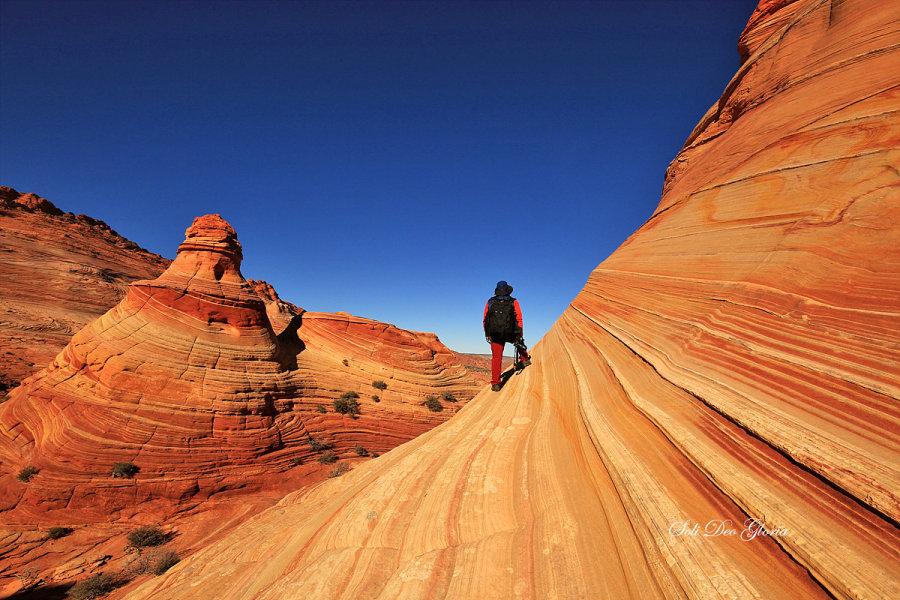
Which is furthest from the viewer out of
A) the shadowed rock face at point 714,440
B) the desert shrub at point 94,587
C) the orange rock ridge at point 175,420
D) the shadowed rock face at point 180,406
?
the shadowed rock face at point 180,406

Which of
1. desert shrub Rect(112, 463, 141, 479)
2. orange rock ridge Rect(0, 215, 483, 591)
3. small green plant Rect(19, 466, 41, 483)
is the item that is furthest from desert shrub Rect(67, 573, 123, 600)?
small green plant Rect(19, 466, 41, 483)

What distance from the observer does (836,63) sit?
4664mm

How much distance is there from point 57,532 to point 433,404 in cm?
1532

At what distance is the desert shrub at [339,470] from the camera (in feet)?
45.7

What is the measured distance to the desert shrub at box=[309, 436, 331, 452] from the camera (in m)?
15.6

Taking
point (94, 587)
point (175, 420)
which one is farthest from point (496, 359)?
point (175, 420)

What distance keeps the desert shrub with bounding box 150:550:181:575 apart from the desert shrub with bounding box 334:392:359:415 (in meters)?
8.83

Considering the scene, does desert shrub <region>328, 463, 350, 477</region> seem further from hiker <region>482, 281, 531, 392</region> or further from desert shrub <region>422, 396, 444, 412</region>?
Result: hiker <region>482, 281, 531, 392</region>

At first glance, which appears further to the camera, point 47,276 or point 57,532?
point 47,276

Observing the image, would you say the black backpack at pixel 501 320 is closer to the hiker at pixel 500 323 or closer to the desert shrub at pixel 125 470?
the hiker at pixel 500 323

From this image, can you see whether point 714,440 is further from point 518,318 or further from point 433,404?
point 433,404

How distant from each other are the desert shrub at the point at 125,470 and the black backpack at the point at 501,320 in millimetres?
13261

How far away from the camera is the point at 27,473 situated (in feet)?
35.7

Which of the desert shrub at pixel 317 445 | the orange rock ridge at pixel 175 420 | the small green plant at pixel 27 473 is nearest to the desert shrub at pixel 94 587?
the orange rock ridge at pixel 175 420
